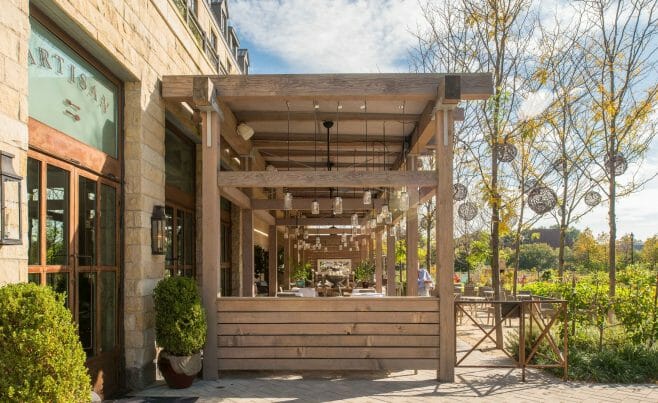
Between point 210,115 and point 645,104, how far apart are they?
6926 mm

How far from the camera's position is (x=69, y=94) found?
5.20 m

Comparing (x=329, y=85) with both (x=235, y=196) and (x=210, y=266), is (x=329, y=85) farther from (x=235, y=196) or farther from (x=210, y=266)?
(x=210, y=266)

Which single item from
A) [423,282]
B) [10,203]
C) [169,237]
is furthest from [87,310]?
[423,282]

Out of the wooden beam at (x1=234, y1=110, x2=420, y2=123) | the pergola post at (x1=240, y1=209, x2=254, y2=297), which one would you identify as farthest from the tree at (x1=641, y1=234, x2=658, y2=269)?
the wooden beam at (x1=234, y1=110, x2=420, y2=123)

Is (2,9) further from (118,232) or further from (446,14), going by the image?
(446,14)

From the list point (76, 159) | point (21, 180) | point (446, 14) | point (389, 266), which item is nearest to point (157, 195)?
point (76, 159)

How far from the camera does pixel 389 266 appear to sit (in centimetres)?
1345

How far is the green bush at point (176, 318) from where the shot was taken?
620 centimetres

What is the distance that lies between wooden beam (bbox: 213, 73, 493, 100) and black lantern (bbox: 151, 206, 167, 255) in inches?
63.4

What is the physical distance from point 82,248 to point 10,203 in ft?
5.61

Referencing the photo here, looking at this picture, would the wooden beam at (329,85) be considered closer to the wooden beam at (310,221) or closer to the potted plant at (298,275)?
the wooden beam at (310,221)

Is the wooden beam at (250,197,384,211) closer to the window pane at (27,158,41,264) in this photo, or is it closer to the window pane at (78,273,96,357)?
the window pane at (78,273,96,357)

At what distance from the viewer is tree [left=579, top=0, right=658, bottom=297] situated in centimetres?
942

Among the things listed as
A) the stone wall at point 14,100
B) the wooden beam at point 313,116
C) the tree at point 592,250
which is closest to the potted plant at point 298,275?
the tree at point 592,250
